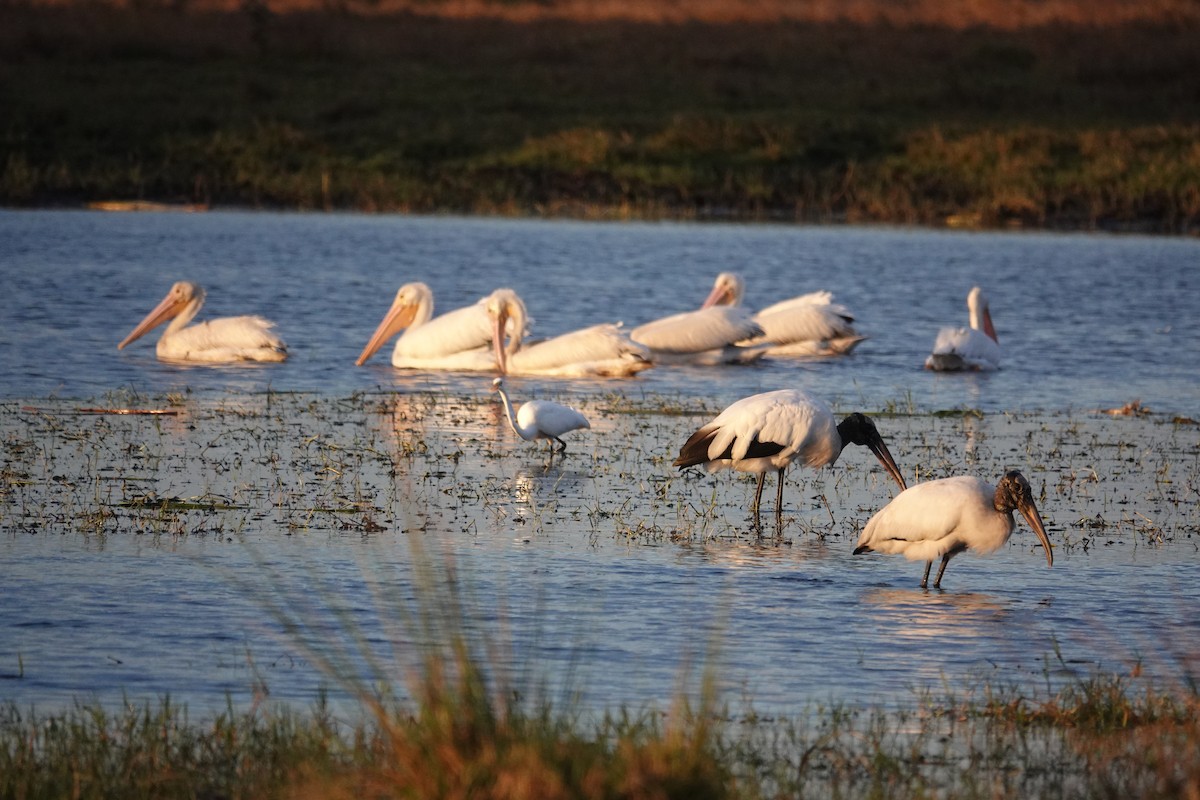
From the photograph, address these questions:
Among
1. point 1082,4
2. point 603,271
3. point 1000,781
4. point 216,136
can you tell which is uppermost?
point 1082,4

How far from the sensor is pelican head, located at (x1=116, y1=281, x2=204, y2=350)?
47.8 ft

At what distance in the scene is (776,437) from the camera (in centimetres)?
812

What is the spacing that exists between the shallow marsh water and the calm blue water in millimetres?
102

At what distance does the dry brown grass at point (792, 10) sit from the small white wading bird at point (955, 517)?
138 feet

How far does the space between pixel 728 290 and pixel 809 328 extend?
4.12 feet

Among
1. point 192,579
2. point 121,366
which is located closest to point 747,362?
point 121,366

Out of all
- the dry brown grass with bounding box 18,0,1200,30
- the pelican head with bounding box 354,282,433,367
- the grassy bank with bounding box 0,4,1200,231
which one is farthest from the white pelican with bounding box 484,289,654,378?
the dry brown grass with bounding box 18,0,1200,30

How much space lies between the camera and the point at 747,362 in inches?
584

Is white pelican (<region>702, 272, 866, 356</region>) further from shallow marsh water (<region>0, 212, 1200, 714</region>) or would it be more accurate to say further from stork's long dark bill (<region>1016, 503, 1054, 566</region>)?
stork's long dark bill (<region>1016, 503, 1054, 566</region>)

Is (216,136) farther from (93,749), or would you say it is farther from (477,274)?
(93,749)

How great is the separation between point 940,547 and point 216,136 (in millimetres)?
21816

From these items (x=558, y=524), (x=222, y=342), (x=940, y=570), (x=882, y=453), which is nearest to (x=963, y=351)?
(x=222, y=342)

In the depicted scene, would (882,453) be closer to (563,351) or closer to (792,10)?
(563,351)

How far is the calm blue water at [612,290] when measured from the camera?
1336 centimetres
